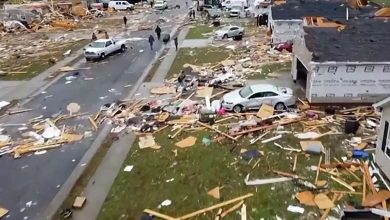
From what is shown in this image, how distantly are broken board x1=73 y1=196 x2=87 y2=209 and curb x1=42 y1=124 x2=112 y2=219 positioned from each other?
555mm

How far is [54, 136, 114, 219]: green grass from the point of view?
45.0 ft

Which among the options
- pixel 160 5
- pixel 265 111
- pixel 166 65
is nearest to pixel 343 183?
pixel 265 111

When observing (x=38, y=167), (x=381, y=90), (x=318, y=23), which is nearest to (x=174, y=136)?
(x=38, y=167)

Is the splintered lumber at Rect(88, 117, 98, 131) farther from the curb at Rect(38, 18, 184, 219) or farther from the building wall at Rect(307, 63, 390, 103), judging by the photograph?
the building wall at Rect(307, 63, 390, 103)

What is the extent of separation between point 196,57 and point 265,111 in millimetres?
13468

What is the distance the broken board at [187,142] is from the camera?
1724 cm

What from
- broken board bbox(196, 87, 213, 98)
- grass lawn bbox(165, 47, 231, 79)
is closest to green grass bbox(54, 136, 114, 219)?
broken board bbox(196, 87, 213, 98)

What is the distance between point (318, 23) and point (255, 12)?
24.5 m

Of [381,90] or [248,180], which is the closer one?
[248,180]

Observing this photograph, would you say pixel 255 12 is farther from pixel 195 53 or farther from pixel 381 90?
pixel 381 90

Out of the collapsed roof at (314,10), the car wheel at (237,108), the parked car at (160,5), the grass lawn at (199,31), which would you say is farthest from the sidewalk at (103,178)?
the parked car at (160,5)

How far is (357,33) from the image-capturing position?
22.4 metres

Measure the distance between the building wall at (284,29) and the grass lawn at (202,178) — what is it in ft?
61.3

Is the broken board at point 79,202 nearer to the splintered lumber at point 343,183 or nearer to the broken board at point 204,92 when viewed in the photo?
the splintered lumber at point 343,183
